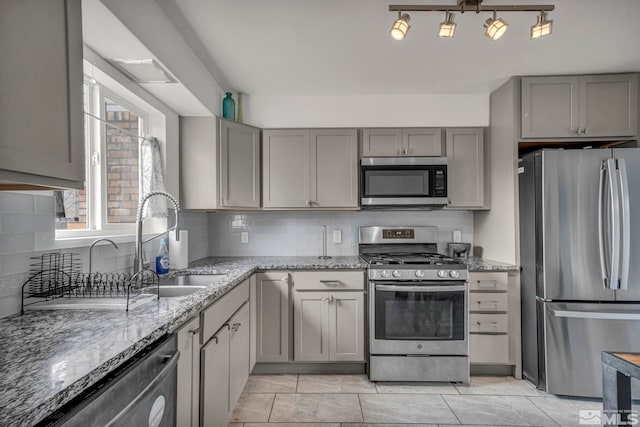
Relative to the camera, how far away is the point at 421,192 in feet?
9.24

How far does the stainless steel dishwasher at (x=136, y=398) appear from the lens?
0.74m

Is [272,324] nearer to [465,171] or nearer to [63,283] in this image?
[63,283]

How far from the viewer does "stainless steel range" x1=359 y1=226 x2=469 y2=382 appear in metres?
2.47

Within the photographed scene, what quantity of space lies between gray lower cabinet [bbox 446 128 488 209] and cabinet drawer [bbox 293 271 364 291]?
1.11m

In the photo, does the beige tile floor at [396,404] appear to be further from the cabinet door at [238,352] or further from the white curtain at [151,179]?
the white curtain at [151,179]

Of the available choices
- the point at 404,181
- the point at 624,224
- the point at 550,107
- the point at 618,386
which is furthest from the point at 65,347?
the point at 550,107

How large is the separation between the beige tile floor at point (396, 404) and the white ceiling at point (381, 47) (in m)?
2.43

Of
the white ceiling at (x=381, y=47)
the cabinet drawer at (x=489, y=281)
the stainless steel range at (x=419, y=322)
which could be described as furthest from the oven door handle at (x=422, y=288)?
the white ceiling at (x=381, y=47)

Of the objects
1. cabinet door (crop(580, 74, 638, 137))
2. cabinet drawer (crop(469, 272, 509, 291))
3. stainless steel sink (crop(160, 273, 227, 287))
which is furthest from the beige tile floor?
cabinet door (crop(580, 74, 638, 137))

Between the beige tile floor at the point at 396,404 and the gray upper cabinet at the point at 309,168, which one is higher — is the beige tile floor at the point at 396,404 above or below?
below

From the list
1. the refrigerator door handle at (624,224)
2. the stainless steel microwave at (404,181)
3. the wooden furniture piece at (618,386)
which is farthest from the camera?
the stainless steel microwave at (404,181)

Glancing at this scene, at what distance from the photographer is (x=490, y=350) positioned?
8.43 ft

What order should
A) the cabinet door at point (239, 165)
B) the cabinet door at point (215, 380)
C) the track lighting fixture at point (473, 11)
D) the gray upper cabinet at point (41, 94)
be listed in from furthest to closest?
the cabinet door at point (239, 165) < the track lighting fixture at point (473, 11) < the cabinet door at point (215, 380) < the gray upper cabinet at point (41, 94)

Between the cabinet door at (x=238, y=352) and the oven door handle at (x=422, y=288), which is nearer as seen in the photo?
the cabinet door at (x=238, y=352)
